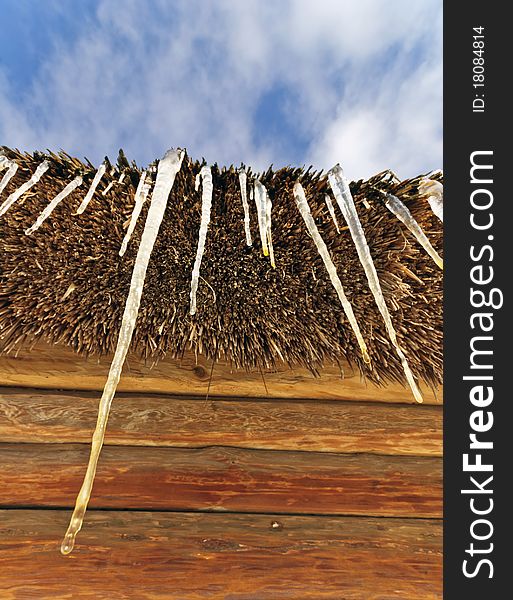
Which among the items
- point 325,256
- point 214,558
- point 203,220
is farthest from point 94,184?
point 214,558

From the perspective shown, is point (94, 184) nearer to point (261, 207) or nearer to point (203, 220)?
point (203, 220)

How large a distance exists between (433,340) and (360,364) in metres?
0.21

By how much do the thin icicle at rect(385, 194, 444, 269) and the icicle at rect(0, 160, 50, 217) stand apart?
2.67 feet

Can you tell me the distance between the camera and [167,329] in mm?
1088

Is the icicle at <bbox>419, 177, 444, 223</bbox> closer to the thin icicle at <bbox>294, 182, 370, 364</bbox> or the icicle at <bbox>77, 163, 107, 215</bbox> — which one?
the thin icicle at <bbox>294, 182, 370, 364</bbox>

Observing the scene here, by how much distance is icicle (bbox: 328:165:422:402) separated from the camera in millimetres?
889

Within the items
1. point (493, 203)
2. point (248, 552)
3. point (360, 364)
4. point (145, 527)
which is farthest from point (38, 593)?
point (493, 203)

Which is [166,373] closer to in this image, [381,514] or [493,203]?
[381,514]

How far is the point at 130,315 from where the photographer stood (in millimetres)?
858

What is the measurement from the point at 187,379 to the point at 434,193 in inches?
32.7

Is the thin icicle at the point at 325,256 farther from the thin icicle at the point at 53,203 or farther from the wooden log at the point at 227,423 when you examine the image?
the thin icicle at the point at 53,203

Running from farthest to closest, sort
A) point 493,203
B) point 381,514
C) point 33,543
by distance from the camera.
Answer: point 381,514 → point 33,543 → point 493,203

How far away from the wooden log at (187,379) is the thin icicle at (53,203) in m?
0.42

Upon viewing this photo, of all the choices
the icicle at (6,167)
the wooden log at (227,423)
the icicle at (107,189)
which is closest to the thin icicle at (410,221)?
the wooden log at (227,423)
